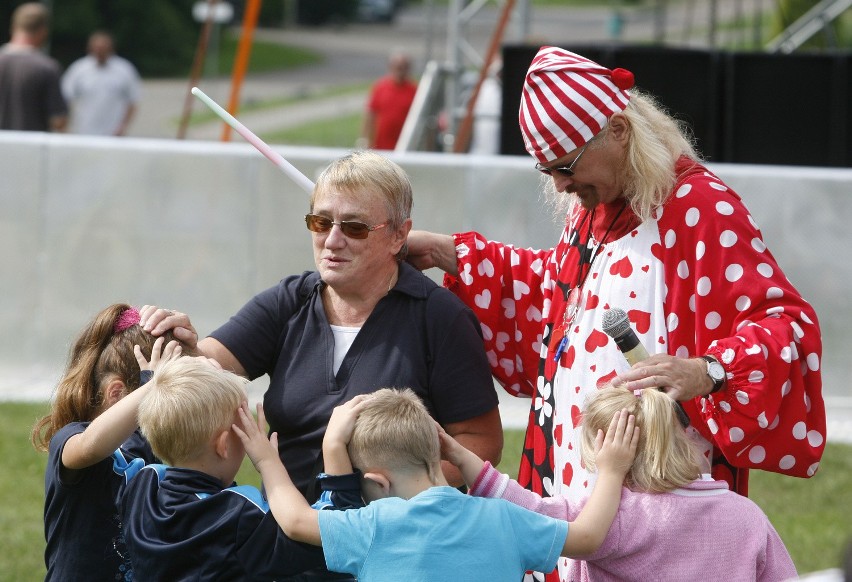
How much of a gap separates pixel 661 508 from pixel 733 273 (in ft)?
1.77

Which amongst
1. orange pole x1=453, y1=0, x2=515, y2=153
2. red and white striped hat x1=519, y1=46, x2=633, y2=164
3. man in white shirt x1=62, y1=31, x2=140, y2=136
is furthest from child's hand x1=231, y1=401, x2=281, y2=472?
man in white shirt x1=62, y1=31, x2=140, y2=136

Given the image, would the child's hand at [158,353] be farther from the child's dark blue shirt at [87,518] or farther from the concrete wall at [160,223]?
the concrete wall at [160,223]

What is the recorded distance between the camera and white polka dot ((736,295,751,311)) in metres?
2.99

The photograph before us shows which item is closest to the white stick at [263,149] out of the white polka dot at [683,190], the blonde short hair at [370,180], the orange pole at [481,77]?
the blonde short hair at [370,180]

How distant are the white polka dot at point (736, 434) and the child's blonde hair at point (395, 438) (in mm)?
650

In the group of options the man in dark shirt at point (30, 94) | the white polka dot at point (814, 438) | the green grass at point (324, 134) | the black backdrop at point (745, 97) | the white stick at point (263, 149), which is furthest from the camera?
the green grass at point (324, 134)

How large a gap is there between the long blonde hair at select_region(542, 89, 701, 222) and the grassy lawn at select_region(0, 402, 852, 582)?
89.5 inches

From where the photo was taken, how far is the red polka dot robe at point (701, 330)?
116 inches

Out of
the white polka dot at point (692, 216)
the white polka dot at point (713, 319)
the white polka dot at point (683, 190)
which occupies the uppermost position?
the white polka dot at point (683, 190)

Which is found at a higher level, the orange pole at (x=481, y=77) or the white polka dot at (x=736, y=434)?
the orange pole at (x=481, y=77)

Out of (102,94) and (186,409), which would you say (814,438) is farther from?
(102,94)

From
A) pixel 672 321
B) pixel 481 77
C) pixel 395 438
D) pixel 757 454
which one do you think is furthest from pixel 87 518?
pixel 481 77

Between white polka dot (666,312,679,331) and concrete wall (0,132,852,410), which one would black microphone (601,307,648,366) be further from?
concrete wall (0,132,852,410)

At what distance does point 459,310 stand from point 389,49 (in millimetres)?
32828
